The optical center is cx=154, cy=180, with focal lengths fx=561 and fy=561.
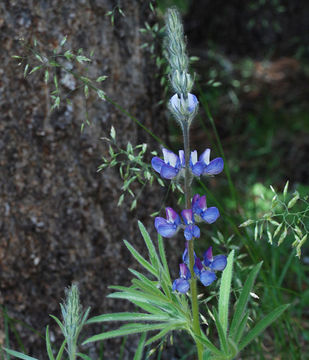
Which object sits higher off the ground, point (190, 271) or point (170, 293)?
point (190, 271)

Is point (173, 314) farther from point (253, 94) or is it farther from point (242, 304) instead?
point (253, 94)

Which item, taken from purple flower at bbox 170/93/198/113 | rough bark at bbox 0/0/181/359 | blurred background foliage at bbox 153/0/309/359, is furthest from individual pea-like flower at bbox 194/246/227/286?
blurred background foliage at bbox 153/0/309/359

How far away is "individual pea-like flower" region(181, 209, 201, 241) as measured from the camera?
1465 millimetres

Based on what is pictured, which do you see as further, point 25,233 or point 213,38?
point 213,38

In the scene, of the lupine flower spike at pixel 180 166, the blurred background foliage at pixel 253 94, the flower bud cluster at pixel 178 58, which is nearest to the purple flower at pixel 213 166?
the lupine flower spike at pixel 180 166

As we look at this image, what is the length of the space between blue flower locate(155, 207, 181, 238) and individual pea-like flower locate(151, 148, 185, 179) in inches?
4.7

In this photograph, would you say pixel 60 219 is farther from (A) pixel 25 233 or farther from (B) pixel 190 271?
(B) pixel 190 271

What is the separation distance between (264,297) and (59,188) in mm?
1014

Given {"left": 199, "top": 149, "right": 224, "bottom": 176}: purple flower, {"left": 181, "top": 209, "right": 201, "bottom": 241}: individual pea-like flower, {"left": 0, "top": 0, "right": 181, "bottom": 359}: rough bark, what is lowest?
{"left": 0, "top": 0, "right": 181, "bottom": 359}: rough bark

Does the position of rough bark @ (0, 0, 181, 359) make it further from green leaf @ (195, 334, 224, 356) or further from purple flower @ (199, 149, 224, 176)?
green leaf @ (195, 334, 224, 356)

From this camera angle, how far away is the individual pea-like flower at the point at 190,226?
146cm

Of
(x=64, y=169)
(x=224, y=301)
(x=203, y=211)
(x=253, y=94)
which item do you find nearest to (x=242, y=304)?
(x=224, y=301)

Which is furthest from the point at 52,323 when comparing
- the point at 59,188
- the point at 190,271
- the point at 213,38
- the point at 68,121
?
the point at 213,38

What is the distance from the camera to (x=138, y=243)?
235 cm
